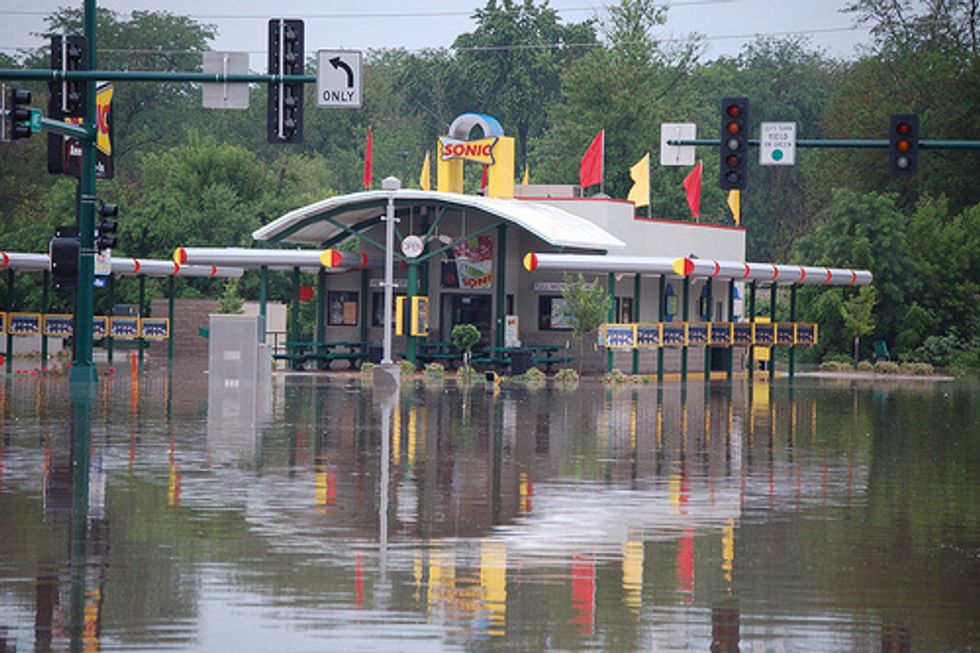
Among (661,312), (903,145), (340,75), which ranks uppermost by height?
(340,75)

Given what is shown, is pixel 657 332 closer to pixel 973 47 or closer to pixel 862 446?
pixel 862 446

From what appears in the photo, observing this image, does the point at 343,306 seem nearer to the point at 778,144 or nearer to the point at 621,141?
the point at 778,144

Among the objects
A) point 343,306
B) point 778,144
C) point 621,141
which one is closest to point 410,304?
point 343,306

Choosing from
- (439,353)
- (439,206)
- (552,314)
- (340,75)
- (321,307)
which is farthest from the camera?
(321,307)

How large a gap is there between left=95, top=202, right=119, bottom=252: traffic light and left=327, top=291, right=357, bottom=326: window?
21.4m

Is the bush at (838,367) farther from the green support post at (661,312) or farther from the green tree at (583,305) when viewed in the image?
the green tree at (583,305)

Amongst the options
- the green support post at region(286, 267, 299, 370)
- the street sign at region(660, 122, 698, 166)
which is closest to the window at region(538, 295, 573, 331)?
the green support post at region(286, 267, 299, 370)

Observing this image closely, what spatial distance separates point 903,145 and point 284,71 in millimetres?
11454

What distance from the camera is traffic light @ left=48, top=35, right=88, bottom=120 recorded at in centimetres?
3005

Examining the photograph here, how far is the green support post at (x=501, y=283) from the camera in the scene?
51.2 m

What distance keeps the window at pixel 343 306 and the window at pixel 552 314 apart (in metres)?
6.61

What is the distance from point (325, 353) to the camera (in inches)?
2106

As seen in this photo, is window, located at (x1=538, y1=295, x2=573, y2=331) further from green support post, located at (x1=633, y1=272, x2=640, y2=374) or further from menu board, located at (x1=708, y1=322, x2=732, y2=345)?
menu board, located at (x1=708, y1=322, x2=732, y2=345)

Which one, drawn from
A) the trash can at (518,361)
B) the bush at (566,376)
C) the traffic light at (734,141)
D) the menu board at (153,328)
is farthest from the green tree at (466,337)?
the traffic light at (734,141)
